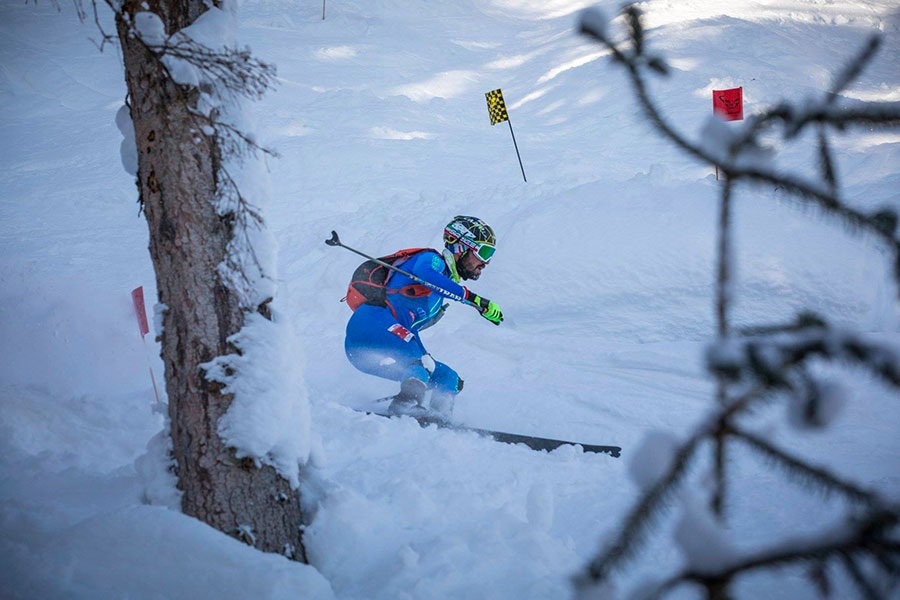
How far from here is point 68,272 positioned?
8.52 m

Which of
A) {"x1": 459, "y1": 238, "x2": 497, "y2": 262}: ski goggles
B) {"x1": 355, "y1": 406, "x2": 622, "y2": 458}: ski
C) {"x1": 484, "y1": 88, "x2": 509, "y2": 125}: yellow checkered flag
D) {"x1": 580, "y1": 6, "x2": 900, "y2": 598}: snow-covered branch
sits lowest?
{"x1": 355, "y1": 406, "x2": 622, "y2": 458}: ski

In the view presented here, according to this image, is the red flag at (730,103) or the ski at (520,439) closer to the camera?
the ski at (520,439)

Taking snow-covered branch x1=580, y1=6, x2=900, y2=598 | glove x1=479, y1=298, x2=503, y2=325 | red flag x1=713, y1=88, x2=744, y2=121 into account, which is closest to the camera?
snow-covered branch x1=580, y1=6, x2=900, y2=598

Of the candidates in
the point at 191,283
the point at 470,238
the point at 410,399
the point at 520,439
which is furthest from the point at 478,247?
the point at 191,283

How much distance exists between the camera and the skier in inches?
215

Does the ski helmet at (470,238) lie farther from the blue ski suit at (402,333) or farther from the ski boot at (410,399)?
the ski boot at (410,399)

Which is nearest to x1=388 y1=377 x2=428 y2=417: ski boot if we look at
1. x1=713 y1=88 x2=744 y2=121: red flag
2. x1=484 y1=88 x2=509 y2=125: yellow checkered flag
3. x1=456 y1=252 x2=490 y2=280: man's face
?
x1=456 y1=252 x2=490 y2=280: man's face

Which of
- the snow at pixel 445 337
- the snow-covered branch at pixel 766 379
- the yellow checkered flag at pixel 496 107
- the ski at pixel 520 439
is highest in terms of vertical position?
the snow-covered branch at pixel 766 379

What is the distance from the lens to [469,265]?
5.73m

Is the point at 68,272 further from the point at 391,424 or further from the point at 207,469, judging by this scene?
the point at 207,469

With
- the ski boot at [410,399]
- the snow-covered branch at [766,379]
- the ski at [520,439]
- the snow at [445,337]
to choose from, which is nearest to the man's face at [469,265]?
the ski boot at [410,399]

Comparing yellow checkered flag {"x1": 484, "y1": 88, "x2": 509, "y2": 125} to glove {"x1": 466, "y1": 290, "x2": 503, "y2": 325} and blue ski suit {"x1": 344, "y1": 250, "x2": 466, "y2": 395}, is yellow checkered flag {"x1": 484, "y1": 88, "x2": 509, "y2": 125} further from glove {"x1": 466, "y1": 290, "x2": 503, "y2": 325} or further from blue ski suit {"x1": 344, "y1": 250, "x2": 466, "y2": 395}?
glove {"x1": 466, "y1": 290, "x2": 503, "y2": 325}

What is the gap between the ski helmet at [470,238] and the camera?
221 inches

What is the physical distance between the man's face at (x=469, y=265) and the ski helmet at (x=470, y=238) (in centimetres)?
4
